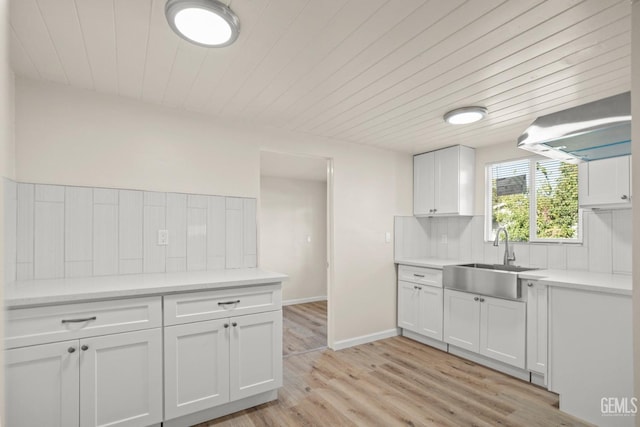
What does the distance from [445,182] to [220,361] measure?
2910 mm

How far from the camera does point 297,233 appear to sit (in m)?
5.48

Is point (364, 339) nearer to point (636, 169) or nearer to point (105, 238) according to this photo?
point (105, 238)

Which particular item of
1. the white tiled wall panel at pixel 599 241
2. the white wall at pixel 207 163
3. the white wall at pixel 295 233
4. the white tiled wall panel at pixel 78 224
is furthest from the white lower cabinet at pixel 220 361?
the white wall at pixel 295 233

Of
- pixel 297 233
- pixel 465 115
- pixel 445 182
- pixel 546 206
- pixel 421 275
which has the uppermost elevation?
pixel 465 115

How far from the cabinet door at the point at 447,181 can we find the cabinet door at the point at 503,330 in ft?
3.59

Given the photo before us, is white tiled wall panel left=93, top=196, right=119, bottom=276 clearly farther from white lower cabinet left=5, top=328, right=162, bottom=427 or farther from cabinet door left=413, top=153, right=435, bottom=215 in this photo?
cabinet door left=413, top=153, right=435, bottom=215

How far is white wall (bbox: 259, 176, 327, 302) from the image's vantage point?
5.20m

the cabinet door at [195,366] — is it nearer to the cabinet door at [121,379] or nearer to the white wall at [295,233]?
the cabinet door at [121,379]

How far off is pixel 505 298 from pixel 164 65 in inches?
121

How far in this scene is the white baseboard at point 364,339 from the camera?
3339mm

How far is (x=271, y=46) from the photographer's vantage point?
1636 millimetres

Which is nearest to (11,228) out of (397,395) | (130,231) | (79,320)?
(130,231)

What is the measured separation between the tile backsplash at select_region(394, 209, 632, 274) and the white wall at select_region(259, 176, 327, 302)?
2091mm

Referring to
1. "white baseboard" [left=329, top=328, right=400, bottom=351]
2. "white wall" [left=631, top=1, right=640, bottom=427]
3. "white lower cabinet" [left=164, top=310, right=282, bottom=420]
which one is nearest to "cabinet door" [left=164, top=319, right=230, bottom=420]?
"white lower cabinet" [left=164, top=310, right=282, bottom=420]
